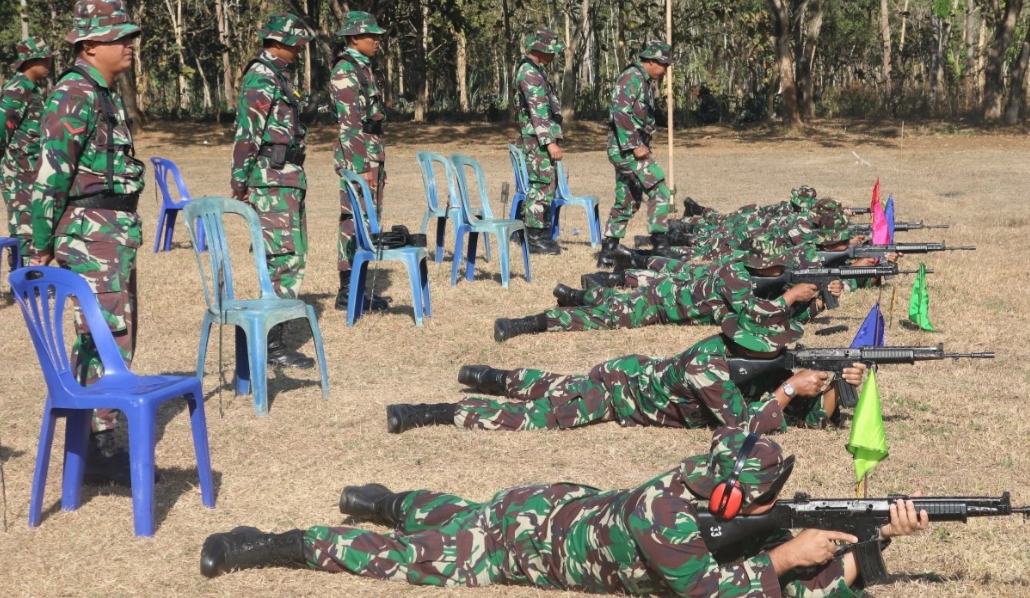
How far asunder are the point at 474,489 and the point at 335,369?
2681mm

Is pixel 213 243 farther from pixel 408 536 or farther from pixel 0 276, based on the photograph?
pixel 0 276

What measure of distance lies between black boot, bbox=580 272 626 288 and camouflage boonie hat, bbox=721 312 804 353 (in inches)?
147

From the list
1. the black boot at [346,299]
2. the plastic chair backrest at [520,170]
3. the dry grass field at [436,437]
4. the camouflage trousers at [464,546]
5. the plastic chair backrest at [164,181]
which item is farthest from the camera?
the plastic chair backrest at [164,181]

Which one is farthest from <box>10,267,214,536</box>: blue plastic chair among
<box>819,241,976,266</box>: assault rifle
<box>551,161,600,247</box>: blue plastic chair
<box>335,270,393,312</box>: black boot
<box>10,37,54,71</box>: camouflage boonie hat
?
<box>551,161,600,247</box>: blue plastic chair

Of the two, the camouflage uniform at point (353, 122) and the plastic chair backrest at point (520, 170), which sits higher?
the camouflage uniform at point (353, 122)

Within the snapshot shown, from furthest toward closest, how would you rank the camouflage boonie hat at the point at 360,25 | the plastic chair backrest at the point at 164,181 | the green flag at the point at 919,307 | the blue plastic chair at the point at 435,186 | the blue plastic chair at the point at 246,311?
the plastic chair backrest at the point at 164,181
the blue plastic chair at the point at 435,186
the camouflage boonie hat at the point at 360,25
the green flag at the point at 919,307
the blue plastic chair at the point at 246,311

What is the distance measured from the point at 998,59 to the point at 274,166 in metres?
25.1

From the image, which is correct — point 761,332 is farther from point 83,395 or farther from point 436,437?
point 83,395

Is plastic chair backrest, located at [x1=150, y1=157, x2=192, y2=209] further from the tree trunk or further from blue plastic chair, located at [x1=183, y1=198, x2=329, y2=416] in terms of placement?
the tree trunk

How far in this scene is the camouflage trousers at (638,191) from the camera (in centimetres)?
1162

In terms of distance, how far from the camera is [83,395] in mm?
5066

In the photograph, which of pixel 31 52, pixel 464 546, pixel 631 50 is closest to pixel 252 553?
pixel 464 546

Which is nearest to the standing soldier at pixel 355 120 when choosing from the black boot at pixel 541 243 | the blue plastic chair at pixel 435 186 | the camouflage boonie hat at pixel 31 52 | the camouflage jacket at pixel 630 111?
the blue plastic chair at pixel 435 186

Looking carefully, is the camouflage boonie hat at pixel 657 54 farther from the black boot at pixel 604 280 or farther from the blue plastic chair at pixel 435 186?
the black boot at pixel 604 280
